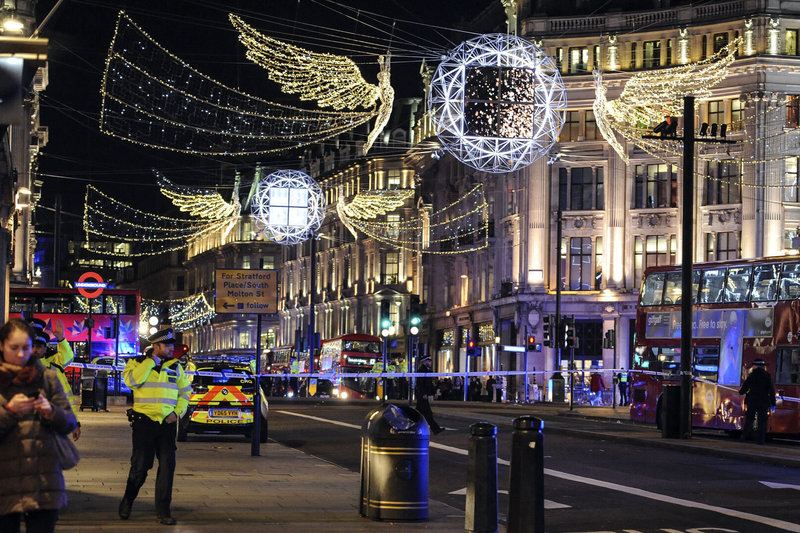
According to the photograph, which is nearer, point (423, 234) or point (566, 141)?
point (566, 141)

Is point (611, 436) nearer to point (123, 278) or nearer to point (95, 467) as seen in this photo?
point (95, 467)

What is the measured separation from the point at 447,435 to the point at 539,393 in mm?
36363

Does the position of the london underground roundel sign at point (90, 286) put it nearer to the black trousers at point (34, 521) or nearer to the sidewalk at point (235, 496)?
the sidewalk at point (235, 496)

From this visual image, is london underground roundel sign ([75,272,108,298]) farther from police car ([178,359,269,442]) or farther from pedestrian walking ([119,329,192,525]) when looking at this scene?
pedestrian walking ([119,329,192,525])

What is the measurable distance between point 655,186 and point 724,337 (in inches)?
1365

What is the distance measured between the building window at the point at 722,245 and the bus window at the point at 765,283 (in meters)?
32.0

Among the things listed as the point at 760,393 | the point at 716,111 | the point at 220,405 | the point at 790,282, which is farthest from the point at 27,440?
the point at 716,111

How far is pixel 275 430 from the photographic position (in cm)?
2912

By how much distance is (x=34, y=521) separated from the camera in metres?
7.17

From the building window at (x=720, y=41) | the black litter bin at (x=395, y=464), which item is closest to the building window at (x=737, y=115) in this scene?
the building window at (x=720, y=41)

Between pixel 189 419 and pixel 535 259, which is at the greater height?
pixel 535 259

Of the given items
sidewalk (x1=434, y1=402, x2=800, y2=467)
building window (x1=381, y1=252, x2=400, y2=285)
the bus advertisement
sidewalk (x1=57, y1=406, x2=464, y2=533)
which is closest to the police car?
sidewalk (x1=57, y1=406, x2=464, y2=533)

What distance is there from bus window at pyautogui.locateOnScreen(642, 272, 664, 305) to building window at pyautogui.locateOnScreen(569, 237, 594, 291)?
31.8m

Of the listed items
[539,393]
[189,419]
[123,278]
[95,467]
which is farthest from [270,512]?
[123,278]
